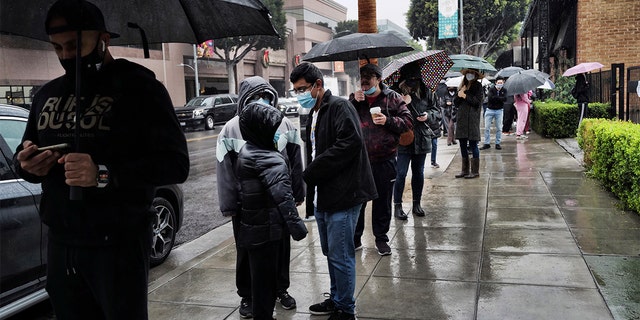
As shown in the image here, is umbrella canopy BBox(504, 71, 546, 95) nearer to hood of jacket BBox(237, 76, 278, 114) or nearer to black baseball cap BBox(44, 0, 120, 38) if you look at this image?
hood of jacket BBox(237, 76, 278, 114)

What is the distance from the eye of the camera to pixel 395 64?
699cm

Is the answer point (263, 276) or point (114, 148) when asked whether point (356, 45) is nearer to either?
point (263, 276)

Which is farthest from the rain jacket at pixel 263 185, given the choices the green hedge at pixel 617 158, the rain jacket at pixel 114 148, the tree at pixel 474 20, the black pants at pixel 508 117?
the tree at pixel 474 20

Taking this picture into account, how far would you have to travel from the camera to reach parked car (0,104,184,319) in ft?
12.4

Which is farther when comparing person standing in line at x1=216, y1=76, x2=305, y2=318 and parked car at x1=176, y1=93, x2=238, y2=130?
parked car at x1=176, y1=93, x2=238, y2=130

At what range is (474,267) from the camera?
483 cm

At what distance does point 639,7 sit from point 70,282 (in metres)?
15.6

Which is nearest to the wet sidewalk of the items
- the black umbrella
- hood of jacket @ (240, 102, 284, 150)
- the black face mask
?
hood of jacket @ (240, 102, 284, 150)

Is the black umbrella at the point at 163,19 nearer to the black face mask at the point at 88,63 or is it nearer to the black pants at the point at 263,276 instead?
the black face mask at the point at 88,63

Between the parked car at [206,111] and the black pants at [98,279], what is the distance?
23.8 metres

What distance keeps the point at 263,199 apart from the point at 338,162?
0.59m

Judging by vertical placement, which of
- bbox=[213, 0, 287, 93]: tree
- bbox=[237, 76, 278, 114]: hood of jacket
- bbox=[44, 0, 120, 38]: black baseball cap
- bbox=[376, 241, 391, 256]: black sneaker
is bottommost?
bbox=[376, 241, 391, 256]: black sneaker

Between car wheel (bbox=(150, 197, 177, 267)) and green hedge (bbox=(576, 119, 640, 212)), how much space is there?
502 cm

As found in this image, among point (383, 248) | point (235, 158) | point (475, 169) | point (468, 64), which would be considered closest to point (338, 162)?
point (235, 158)
